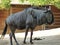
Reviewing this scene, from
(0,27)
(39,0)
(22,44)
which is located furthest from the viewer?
(0,27)

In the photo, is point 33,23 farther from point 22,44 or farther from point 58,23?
point 58,23

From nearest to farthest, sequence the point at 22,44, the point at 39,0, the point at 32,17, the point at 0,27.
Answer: the point at 39,0, the point at 32,17, the point at 22,44, the point at 0,27

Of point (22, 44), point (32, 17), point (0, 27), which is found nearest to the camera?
point (32, 17)

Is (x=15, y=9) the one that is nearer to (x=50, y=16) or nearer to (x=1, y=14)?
(x=1, y=14)

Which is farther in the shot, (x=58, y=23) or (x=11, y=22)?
(x=58, y=23)

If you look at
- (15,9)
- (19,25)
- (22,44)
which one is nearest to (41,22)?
(19,25)

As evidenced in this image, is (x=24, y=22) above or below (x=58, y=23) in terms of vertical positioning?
above

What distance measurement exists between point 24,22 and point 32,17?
0.31 meters

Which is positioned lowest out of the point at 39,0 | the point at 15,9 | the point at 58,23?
the point at 58,23

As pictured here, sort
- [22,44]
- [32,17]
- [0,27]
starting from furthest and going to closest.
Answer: [0,27] < [22,44] < [32,17]

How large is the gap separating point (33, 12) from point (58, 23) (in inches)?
507

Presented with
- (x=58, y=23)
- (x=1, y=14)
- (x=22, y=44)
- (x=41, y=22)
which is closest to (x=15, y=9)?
(x=1, y=14)

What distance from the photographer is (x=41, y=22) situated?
789 centimetres

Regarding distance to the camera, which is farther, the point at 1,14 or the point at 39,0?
the point at 1,14
